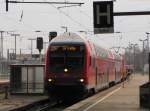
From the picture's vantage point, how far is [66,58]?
95.7 feet

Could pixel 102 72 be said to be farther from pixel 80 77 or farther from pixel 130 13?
pixel 130 13

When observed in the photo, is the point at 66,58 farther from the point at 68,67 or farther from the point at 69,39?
the point at 69,39

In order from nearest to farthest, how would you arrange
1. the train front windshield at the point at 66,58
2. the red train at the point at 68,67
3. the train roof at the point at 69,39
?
the red train at the point at 68,67, the train front windshield at the point at 66,58, the train roof at the point at 69,39

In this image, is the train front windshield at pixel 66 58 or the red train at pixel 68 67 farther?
the train front windshield at pixel 66 58

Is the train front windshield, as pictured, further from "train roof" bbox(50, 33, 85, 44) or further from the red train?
"train roof" bbox(50, 33, 85, 44)

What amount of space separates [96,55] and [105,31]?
9.63m

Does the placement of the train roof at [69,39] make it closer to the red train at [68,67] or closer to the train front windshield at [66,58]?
the red train at [68,67]

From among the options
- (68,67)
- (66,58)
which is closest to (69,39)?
(66,58)

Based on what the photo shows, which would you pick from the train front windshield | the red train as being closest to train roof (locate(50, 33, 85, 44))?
the red train

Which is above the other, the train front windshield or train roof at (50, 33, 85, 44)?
train roof at (50, 33, 85, 44)

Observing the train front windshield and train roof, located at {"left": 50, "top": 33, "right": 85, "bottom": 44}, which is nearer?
the train front windshield

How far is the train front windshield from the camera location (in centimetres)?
2908

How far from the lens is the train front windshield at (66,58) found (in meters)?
29.1

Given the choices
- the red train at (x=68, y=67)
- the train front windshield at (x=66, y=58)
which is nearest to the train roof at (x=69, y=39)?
the red train at (x=68, y=67)
